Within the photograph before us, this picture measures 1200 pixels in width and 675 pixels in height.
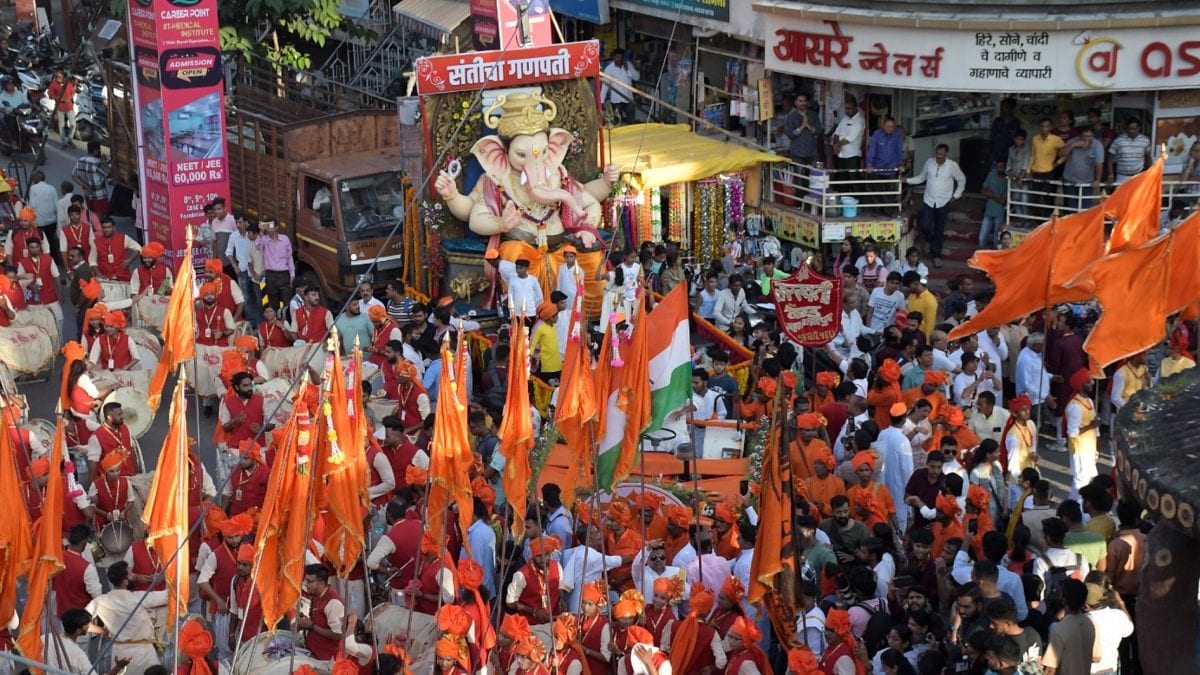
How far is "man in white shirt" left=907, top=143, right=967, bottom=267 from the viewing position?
21.9m

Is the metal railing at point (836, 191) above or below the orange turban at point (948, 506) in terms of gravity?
below

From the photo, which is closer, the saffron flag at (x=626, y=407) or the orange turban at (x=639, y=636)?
the orange turban at (x=639, y=636)

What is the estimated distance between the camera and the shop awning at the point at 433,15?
27.5 metres

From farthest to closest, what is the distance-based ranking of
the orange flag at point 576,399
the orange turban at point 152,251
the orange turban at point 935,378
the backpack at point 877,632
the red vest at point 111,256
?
the red vest at point 111,256 < the orange turban at point 152,251 < the orange turban at point 935,378 < the orange flag at point 576,399 < the backpack at point 877,632

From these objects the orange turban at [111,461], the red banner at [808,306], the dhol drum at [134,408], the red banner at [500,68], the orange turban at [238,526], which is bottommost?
the dhol drum at [134,408]

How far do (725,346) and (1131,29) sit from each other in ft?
19.8

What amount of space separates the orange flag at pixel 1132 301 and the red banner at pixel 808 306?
2.34 m

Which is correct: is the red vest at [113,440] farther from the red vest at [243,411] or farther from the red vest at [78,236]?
the red vest at [78,236]

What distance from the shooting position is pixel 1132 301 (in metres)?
14.8

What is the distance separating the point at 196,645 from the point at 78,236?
10.3 m

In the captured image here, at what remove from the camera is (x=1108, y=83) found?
2095 cm

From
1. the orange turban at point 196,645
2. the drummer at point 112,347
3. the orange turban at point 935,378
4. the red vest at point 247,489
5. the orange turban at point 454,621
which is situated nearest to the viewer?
the orange turban at point 454,621

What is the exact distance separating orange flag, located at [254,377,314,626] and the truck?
313 inches

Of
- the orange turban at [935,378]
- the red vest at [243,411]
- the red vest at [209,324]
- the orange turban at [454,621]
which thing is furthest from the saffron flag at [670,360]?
the red vest at [209,324]
